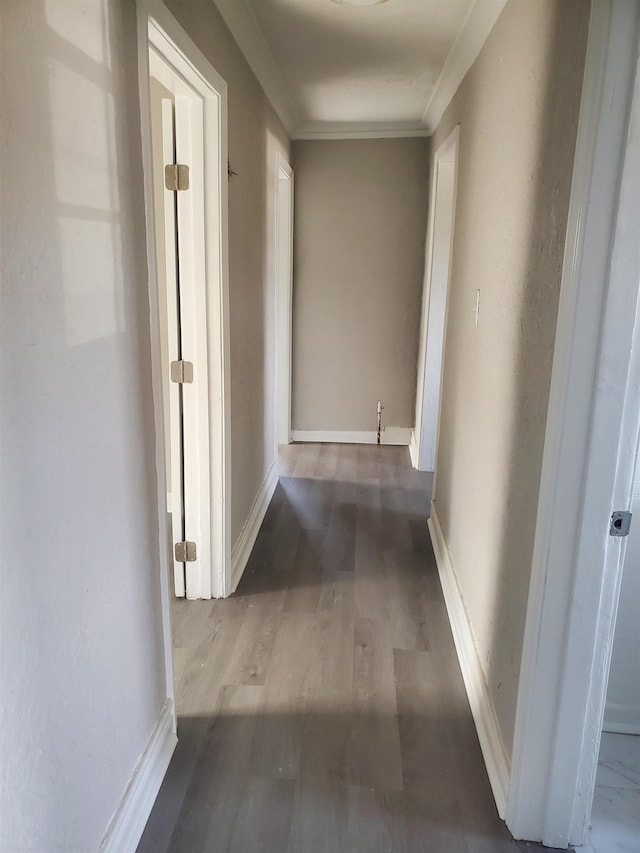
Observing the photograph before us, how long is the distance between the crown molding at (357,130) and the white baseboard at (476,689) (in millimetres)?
2958

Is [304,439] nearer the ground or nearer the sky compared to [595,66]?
nearer the ground

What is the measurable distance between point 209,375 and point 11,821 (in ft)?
5.19

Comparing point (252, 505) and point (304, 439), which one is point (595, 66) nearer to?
point (252, 505)

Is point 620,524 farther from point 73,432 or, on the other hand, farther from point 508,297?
point 73,432

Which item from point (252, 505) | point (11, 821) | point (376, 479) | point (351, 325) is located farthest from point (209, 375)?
point (351, 325)

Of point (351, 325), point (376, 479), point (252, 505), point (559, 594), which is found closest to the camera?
point (559, 594)

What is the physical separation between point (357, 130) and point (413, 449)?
2347 mm

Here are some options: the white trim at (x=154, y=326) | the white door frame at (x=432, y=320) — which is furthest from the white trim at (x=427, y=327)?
the white trim at (x=154, y=326)

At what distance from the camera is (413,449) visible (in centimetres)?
448

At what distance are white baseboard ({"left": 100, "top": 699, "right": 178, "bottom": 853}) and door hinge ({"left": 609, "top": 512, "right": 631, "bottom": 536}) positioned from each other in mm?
1288

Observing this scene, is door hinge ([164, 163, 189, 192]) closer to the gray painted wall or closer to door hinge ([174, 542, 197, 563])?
the gray painted wall

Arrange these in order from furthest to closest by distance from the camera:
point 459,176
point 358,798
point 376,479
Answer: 1. point 376,479
2. point 459,176
3. point 358,798

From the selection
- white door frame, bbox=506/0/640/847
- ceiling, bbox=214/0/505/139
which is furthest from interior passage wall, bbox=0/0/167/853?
ceiling, bbox=214/0/505/139

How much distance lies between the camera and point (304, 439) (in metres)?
4.84
